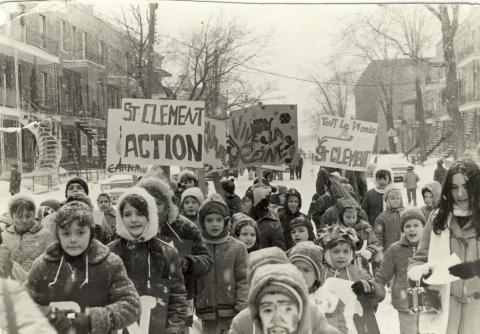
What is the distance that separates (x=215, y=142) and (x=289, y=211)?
0.40 m

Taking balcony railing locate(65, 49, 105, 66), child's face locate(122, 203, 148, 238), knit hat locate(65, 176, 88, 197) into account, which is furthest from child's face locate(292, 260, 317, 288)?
balcony railing locate(65, 49, 105, 66)

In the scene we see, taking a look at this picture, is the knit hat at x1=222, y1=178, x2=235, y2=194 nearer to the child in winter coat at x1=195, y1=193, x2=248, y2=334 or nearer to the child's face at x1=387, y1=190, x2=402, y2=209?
the child in winter coat at x1=195, y1=193, x2=248, y2=334

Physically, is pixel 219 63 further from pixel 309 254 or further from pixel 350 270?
pixel 350 270

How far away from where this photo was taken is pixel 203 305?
277 cm

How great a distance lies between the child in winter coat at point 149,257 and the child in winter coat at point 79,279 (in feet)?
0.28

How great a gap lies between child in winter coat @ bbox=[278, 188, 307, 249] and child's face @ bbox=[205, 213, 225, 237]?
229mm

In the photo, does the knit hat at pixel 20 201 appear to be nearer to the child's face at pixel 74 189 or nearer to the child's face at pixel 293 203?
the child's face at pixel 74 189

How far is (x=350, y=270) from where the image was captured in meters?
2.72

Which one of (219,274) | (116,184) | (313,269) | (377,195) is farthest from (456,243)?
(116,184)

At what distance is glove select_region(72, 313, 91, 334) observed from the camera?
2445 millimetres

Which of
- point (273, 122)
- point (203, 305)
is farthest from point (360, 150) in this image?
point (203, 305)

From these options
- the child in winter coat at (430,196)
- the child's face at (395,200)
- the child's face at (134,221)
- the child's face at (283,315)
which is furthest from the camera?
the child's face at (395,200)

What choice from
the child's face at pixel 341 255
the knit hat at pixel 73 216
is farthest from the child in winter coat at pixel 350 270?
the knit hat at pixel 73 216

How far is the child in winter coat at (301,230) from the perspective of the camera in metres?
2.78
